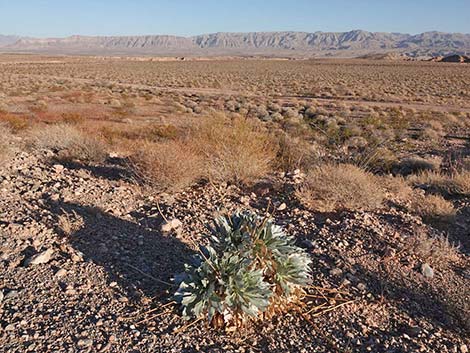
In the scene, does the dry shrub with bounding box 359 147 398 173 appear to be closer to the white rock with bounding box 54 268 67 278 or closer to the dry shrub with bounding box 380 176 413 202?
the dry shrub with bounding box 380 176 413 202

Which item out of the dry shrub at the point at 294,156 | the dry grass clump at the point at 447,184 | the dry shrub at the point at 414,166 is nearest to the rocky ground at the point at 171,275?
the dry grass clump at the point at 447,184

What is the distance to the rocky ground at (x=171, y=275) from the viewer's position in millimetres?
3729

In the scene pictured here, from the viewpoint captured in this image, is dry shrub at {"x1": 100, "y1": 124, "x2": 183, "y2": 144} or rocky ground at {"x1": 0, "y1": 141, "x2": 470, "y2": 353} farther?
dry shrub at {"x1": 100, "y1": 124, "x2": 183, "y2": 144}

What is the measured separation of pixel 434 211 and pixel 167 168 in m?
4.10

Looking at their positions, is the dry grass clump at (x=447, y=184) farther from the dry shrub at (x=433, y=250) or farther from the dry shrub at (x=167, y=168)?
the dry shrub at (x=167, y=168)

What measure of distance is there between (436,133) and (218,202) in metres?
14.0

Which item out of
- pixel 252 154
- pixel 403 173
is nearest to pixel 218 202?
pixel 252 154

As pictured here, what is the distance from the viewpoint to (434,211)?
679cm

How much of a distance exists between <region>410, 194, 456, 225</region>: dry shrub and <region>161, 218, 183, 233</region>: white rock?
3.66m

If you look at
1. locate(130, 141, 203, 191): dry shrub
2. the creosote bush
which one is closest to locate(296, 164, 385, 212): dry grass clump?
locate(130, 141, 203, 191): dry shrub

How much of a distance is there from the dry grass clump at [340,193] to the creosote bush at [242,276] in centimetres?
258

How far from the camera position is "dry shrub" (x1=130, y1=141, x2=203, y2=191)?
284 inches

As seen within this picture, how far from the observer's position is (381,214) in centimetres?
664

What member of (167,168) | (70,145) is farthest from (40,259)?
(70,145)
